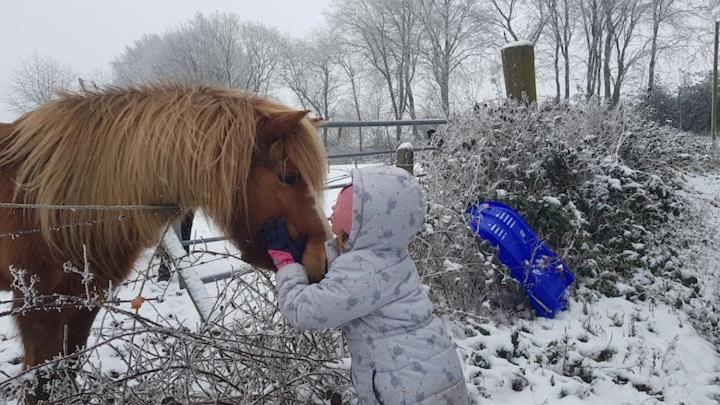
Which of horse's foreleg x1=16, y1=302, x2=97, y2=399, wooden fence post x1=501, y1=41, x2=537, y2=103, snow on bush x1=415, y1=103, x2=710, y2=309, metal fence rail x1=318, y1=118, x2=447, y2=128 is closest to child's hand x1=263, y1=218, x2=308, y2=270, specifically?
horse's foreleg x1=16, y1=302, x2=97, y2=399

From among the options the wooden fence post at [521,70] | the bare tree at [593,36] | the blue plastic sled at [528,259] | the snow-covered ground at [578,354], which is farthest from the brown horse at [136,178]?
the bare tree at [593,36]

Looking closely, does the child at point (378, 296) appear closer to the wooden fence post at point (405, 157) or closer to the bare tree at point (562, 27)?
the wooden fence post at point (405, 157)

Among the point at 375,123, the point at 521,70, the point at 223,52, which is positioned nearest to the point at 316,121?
the point at 375,123

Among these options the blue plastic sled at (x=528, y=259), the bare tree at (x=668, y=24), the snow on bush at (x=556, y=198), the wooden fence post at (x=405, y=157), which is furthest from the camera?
the bare tree at (x=668, y=24)

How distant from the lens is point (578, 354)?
10.4ft

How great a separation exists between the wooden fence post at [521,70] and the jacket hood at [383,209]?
484 centimetres

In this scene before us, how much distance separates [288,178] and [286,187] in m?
0.03

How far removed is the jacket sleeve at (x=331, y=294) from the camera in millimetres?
1643

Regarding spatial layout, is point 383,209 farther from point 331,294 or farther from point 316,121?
point 316,121

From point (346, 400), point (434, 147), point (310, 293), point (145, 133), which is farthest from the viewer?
point (434, 147)

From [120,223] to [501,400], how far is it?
7.29ft

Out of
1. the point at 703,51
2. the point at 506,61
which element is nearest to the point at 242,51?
the point at 703,51

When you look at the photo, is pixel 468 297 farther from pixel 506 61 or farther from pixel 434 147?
pixel 506 61

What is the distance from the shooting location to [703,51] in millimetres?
20719
